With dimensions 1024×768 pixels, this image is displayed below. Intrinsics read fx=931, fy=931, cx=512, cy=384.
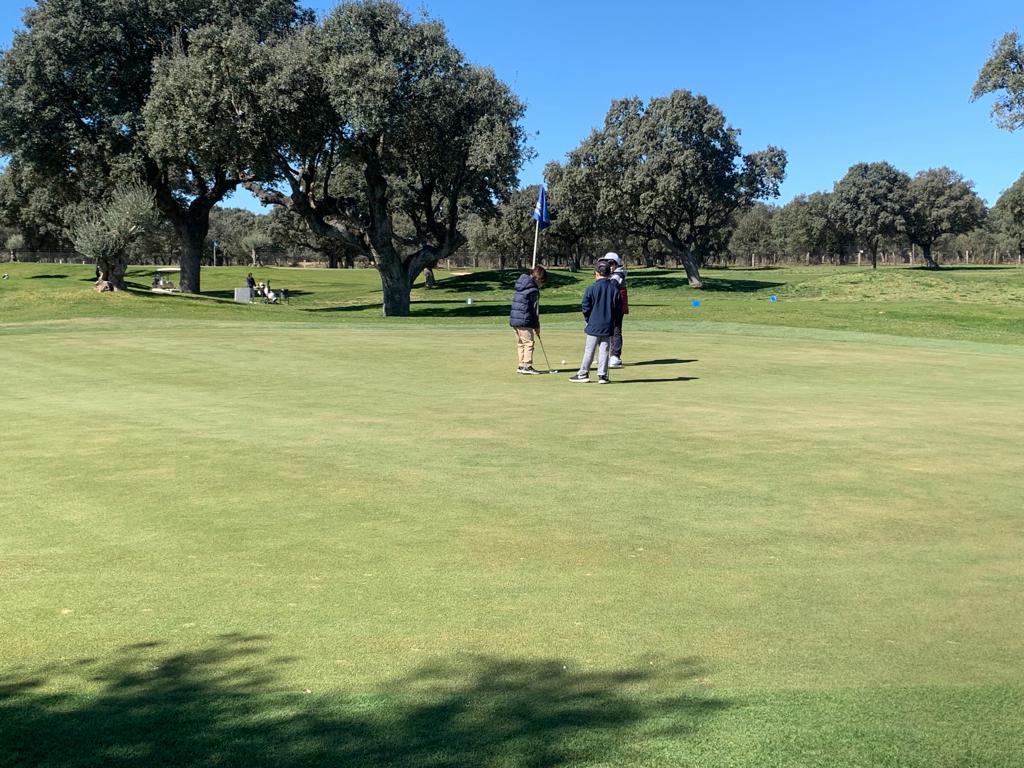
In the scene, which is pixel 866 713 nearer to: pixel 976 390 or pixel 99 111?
pixel 976 390

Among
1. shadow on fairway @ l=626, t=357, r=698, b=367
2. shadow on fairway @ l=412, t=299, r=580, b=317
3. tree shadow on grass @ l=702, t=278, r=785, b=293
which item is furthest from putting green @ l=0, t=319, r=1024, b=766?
tree shadow on grass @ l=702, t=278, r=785, b=293

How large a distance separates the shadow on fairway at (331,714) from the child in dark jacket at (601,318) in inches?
500

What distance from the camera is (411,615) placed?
17.7 ft

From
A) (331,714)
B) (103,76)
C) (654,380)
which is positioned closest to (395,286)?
(103,76)

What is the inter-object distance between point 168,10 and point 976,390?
45574 mm

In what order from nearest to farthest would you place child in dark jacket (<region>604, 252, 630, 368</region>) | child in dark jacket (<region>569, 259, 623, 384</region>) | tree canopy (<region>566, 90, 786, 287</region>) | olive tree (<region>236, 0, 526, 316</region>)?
child in dark jacket (<region>569, 259, 623, 384</region>)
child in dark jacket (<region>604, 252, 630, 368</region>)
olive tree (<region>236, 0, 526, 316</region>)
tree canopy (<region>566, 90, 786, 287</region>)

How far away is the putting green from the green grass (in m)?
0.02

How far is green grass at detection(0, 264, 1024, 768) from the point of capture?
4051 mm

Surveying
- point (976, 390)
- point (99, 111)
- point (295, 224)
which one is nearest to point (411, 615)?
point (976, 390)

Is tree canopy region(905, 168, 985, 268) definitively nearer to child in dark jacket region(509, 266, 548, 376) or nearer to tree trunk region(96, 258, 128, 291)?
tree trunk region(96, 258, 128, 291)

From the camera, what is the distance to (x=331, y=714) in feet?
13.6

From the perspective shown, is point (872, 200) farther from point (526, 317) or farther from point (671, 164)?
point (526, 317)

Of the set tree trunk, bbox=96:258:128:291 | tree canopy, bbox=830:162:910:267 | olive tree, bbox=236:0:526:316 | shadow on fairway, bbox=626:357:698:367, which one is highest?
tree canopy, bbox=830:162:910:267

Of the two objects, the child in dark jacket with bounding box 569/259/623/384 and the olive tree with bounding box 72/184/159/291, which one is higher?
the olive tree with bounding box 72/184/159/291
